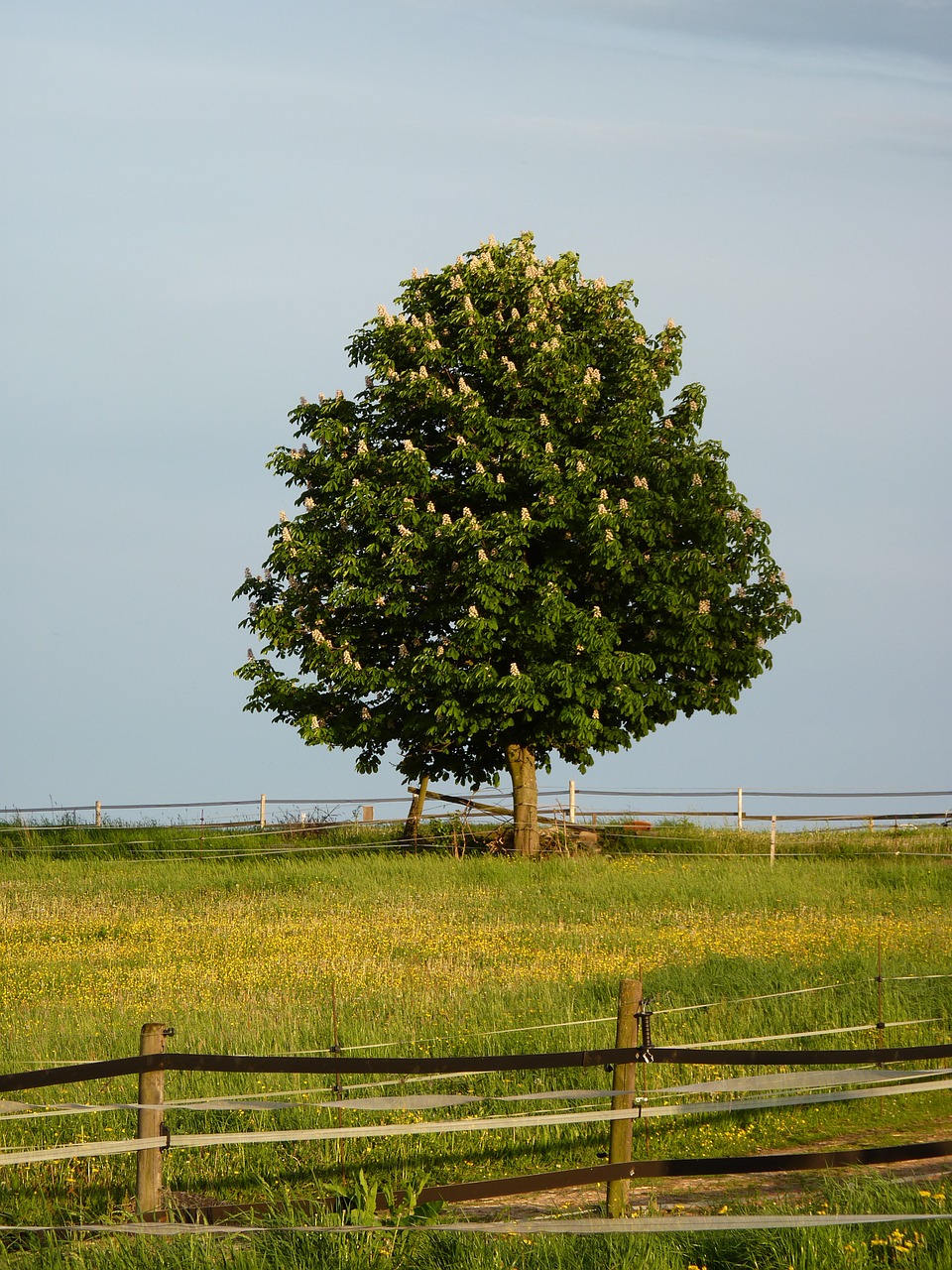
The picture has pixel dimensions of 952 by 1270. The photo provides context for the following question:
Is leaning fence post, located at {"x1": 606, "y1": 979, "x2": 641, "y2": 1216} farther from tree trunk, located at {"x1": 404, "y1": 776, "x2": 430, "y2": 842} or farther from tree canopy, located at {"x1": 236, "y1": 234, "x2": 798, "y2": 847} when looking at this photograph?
tree trunk, located at {"x1": 404, "y1": 776, "x2": 430, "y2": 842}

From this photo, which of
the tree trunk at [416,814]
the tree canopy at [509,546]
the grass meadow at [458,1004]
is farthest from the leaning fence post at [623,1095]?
the tree trunk at [416,814]

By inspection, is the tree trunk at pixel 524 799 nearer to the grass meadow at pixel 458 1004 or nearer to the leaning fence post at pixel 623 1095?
the grass meadow at pixel 458 1004

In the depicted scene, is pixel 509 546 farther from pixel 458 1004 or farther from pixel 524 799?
pixel 458 1004

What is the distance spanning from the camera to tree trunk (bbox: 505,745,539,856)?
29750mm

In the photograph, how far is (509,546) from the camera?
90.9 feet

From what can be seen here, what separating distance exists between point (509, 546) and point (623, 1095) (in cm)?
2022

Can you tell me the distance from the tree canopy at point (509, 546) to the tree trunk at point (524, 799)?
2.2 inches

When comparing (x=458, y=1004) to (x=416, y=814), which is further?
(x=416, y=814)

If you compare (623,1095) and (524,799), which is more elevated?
(524,799)

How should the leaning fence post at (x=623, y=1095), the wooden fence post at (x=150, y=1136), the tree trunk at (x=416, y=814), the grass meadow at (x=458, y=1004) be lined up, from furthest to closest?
the tree trunk at (x=416, y=814)
the leaning fence post at (x=623, y=1095)
the wooden fence post at (x=150, y=1136)
the grass meadow at (x=458, y=1004)

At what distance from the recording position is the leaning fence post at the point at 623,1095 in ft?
26.1

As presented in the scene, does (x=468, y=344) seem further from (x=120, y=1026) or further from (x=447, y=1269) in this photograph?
(x=447, y=1269)

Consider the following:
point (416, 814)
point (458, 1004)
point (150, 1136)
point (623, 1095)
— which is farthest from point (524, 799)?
point (150, 1136)

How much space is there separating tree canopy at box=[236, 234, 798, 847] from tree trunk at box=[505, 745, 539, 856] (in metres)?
0.06
